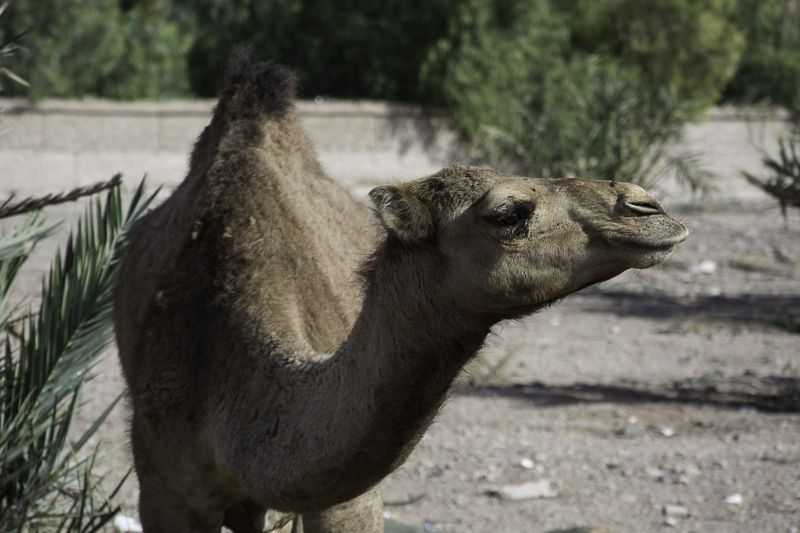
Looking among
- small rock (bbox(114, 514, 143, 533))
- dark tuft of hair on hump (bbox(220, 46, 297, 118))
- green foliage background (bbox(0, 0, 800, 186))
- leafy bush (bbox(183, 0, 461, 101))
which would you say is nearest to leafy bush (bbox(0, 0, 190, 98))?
green foliage background (bbox(0, 0, 800, 186))

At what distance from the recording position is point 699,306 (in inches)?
537

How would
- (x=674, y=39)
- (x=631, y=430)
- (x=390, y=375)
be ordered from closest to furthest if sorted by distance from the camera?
(x=390, y=375), (x=631, y=430), (x=674, y=39)

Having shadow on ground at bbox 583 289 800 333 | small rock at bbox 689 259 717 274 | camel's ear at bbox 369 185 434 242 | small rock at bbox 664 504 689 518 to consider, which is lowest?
small rock at bbox 689 259 717 274

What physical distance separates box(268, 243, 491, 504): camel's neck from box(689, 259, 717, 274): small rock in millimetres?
12655

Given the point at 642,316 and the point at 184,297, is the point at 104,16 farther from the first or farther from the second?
the point at 184,297

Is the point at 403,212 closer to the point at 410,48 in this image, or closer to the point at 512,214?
the point at 512,214

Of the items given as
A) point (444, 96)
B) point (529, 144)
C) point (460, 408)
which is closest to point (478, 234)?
point (460, 408)

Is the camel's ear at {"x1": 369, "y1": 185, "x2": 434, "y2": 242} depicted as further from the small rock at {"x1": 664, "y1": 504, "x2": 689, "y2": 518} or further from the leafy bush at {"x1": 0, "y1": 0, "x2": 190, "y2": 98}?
the leafy bush at {"x1": 0, "y1": 0, "x2": 190, "y2": 98}

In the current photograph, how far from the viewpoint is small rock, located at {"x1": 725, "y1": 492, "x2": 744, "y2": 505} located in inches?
281

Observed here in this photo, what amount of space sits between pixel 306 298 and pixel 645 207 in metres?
1.83

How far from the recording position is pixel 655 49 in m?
25.0

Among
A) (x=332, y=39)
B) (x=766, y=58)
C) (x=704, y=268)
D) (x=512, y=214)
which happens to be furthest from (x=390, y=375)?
(x=766, y=58)

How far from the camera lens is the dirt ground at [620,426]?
278 inches

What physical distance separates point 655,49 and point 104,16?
34.1 ft
